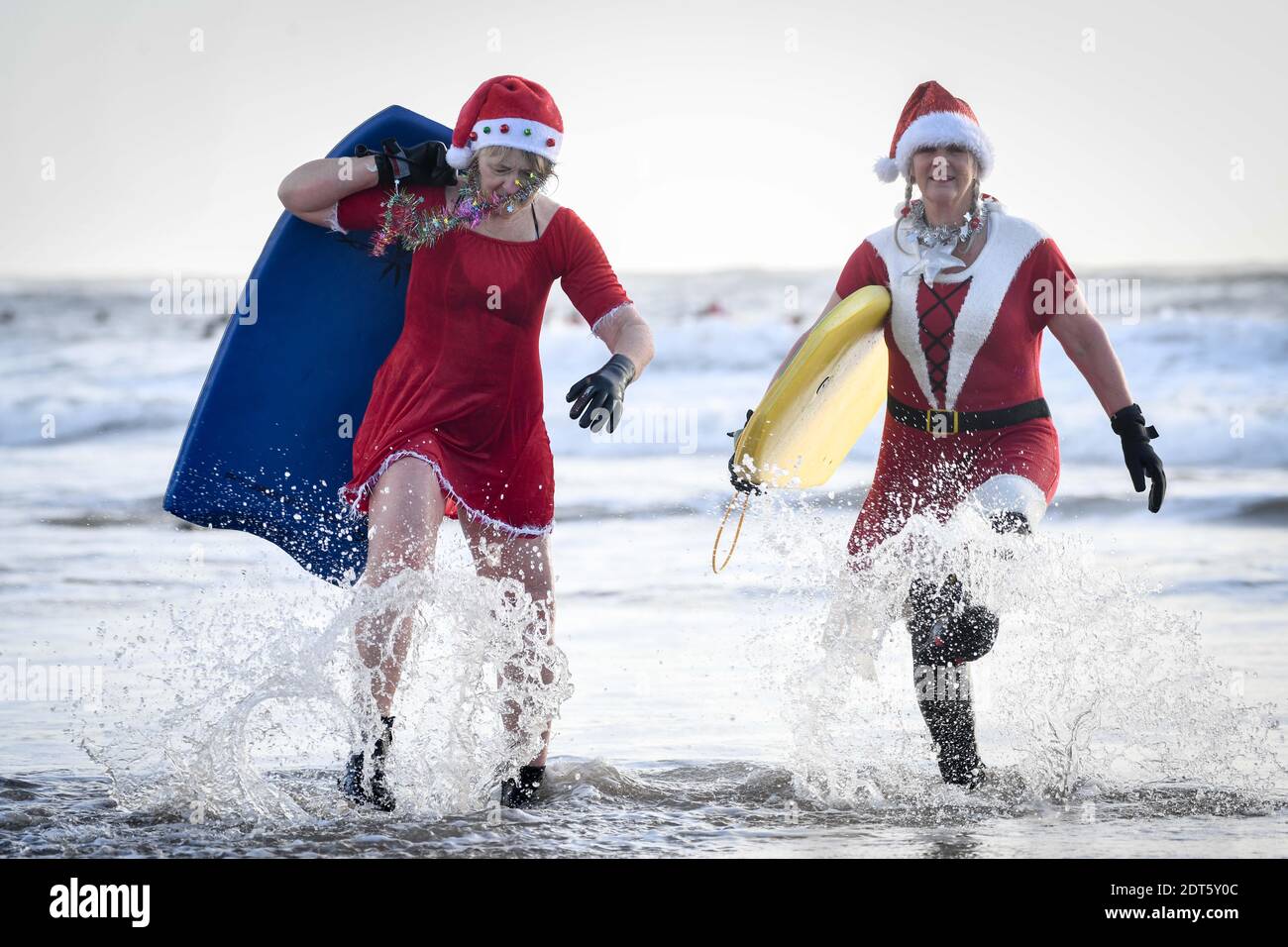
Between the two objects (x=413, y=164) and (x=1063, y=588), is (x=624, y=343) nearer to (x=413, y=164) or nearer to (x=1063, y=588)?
(x=413, y=164)

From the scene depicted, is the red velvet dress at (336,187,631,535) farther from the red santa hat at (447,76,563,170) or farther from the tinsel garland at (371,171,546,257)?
the red santa hat at (447,76,563,170)

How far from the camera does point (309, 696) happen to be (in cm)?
383

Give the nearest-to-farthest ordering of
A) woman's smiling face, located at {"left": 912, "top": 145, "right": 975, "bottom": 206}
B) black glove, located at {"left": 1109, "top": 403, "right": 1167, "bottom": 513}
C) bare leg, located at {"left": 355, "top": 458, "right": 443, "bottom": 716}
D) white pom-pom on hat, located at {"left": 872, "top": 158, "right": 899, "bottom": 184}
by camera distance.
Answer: bare leg, located at {"left": 355, "top": 458, "right": 443, "bottom": 716} < black glove, located at {"left": 1109, "top": 403, "right": 1167, "bottom": 513} < woman's smiling face, located at {"left": 912, "top": 145, "right": 975, "bottom": 206} < white pom-pom on hat, located at {"left": 872, "top": 158, "right": 899, "bottom": 184}

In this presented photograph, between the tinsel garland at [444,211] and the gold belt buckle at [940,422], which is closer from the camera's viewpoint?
the tinsel garland at [444,211]

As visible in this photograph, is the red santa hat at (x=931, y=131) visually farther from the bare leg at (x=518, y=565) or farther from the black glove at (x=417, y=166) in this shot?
the bare leg at (x=518, y=565)

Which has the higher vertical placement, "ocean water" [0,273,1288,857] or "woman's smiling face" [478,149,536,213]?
"woman's smiling face" [478,149,536,213]

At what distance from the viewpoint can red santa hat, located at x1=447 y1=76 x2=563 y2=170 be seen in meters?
3.92

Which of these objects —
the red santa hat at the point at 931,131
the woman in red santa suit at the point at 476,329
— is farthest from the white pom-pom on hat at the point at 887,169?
the woman in red santa suit at the point at 476,329

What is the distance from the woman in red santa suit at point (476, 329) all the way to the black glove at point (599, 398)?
3.2 inches

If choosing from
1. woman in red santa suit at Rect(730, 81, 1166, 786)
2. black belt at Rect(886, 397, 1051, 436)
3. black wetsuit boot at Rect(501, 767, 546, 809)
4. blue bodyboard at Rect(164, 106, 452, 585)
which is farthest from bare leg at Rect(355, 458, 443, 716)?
black belt at Rect(886, 397, 1051, 436)

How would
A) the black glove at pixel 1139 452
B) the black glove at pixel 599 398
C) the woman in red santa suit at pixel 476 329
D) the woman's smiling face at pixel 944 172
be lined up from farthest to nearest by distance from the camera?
the woman's smiling face at pixel 944 172 → the black glove at pixel 1139 452 → the woman in red santa suit at pixel 476 329 → the black glove at pixel 599 398

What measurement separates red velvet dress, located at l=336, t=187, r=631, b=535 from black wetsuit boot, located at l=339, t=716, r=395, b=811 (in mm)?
542

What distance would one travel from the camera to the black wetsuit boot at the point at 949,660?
394 centimetres

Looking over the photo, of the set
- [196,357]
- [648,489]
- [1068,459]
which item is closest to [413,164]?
[648,489]
